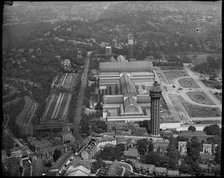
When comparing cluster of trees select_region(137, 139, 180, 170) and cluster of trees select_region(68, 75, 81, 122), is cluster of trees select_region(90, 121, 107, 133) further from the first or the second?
cluster of trees select_region(137, 139, 180, 170)

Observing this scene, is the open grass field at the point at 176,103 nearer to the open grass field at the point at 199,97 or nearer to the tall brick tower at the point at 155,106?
the open grass field at the point at 199,97

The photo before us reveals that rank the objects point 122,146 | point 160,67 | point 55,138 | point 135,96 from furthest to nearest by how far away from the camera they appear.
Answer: point 160,67, point 135,96, point 55,138, point 122,146

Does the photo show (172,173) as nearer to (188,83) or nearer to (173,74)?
(188,83)

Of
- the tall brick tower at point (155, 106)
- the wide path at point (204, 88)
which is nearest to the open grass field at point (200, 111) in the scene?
the wide path at point (204, 88)

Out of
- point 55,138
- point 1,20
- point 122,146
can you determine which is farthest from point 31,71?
point 1,20

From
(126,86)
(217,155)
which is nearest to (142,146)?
(217,155)

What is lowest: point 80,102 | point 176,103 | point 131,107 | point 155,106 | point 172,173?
point 176,103

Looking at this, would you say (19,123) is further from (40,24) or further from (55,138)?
(40,24)

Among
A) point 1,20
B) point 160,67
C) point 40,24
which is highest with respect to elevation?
point 1,20
